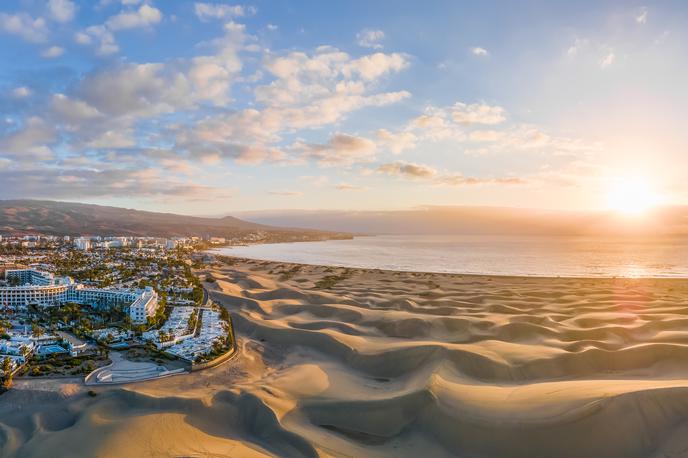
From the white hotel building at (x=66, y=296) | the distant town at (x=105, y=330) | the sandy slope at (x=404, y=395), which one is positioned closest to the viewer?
the sandy slope at (x=404, y=395)

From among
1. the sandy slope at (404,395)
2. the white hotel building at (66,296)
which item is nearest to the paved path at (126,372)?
the sandy slope at (404,395)

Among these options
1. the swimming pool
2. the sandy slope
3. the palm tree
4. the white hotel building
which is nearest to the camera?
the sandy slope

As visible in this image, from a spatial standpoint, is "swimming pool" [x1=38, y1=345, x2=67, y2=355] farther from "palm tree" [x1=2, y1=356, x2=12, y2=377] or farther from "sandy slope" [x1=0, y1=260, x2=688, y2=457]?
"sandy slope" [x1=0, y1=260, x2=688, y2=457]

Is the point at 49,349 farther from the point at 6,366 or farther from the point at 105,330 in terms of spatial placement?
the point at 105,330

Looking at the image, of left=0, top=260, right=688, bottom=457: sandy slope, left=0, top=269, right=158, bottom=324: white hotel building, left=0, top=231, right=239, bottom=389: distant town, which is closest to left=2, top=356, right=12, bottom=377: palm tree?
left=0, top=231, right=239, bottom=389: distant town

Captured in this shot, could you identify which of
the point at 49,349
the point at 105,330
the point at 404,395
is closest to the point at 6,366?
the point at 49,349

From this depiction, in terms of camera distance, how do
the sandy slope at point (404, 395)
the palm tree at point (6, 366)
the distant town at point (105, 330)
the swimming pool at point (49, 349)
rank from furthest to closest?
the swimming pool at point (49, 349), the distant town at point (105, 330), the palm tree at point (6, 366), the sandy slope at point (404, 395)

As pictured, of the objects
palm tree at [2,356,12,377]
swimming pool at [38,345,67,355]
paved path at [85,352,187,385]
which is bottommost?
swimming pool at [38,345,67,355]

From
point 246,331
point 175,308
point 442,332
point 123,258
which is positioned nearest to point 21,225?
point 123,258

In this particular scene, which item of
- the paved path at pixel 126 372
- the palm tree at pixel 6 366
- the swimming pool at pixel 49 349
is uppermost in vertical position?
the palm tree at pixel 6 366

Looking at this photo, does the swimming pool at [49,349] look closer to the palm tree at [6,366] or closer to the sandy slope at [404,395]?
the palm tree at [6,366]
